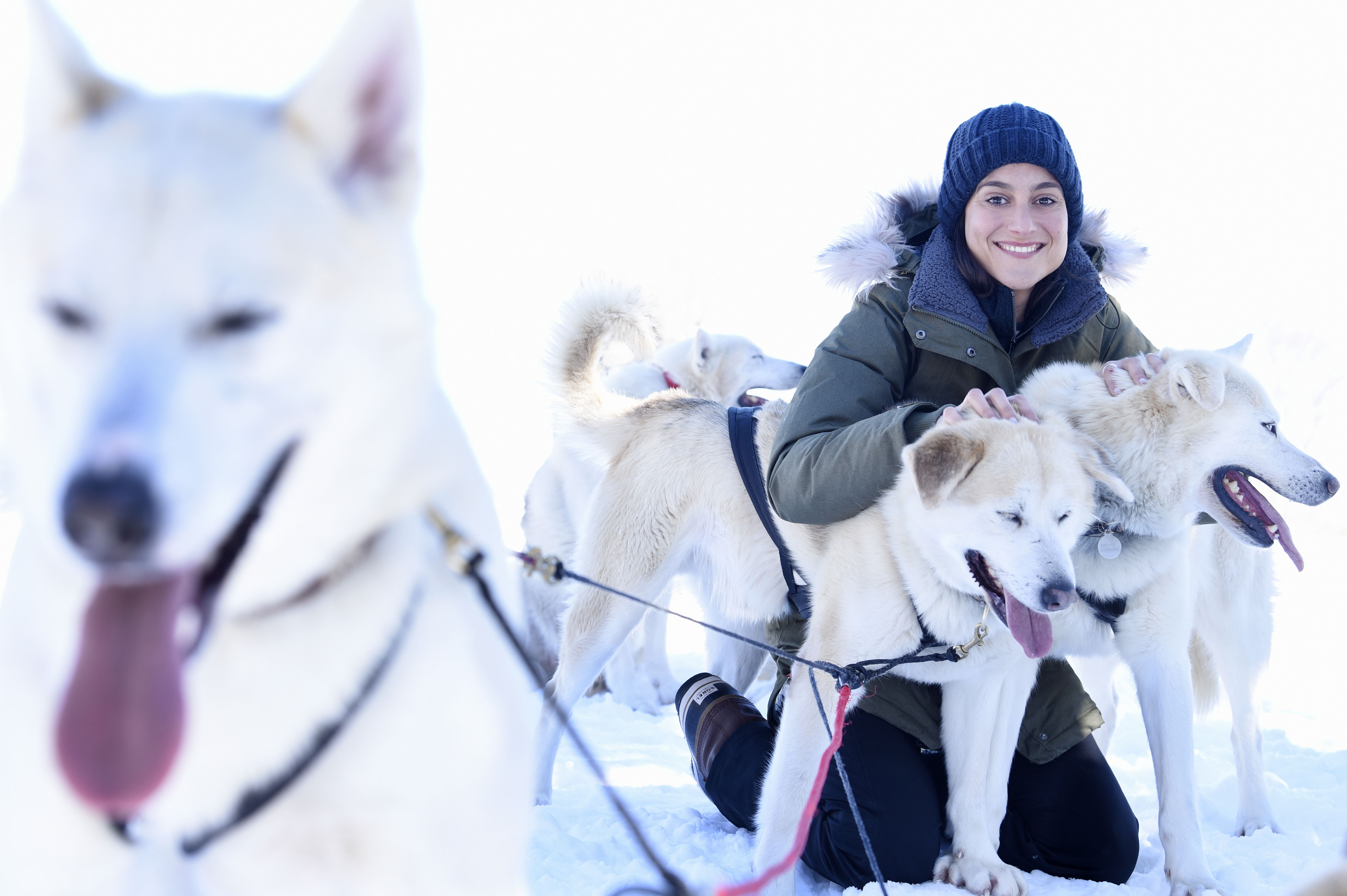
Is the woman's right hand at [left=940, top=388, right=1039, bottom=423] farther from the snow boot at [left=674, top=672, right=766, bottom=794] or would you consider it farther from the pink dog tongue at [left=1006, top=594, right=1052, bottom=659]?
the snow boot at [left=674, top=672, right=766, bottom=794]

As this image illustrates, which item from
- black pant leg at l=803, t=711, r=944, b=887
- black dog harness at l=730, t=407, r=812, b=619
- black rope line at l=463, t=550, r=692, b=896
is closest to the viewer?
black rope line at l=463, t=550, r=692, b=896

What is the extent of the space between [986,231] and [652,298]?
1.35m

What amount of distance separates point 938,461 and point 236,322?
166 cm

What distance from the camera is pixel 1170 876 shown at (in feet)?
7.14

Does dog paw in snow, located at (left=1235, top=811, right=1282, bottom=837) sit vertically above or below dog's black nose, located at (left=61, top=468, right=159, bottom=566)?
below

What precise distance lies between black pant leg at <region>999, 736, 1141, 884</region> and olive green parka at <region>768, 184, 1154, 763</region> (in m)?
0.07

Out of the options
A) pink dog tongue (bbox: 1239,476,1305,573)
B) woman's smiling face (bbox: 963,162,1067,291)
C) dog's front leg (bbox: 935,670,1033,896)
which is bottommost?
dog's front leg (bbox: 935,670,1033,896)

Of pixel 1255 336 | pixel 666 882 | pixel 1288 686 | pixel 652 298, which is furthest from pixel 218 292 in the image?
pixel 1288 686

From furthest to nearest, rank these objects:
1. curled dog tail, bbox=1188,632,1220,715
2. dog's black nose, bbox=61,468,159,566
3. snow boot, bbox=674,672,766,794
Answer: curled dog tail, bbox=1188,632,1220,715
snow boot, bbox=674,672,766,794
dog's black nose, bbox=61,468,159,566

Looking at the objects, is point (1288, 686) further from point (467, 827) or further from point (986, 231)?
point (467, 827)

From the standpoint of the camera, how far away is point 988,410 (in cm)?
216

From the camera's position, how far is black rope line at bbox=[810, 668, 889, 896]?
1731 mm

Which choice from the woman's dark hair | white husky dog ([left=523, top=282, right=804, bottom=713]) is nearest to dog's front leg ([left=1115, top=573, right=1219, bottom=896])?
the woman's dark hair

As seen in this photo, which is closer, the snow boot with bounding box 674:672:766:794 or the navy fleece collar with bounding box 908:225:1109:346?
the navy fleece collar with bounding box 908:225:1109:346
